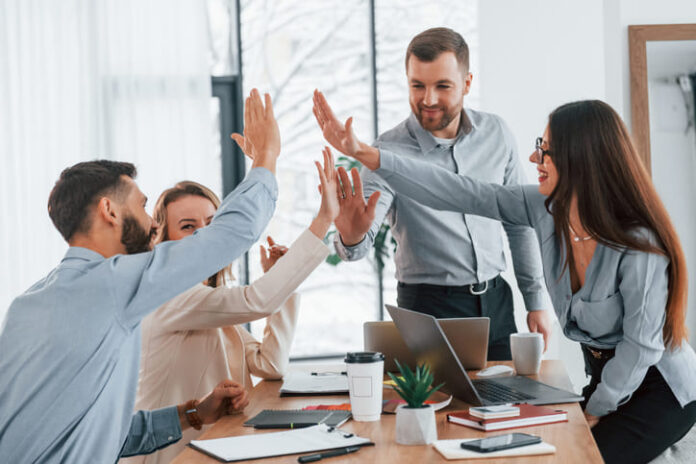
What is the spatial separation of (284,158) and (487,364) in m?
3.06

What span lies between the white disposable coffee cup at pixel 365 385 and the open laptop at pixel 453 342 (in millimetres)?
414

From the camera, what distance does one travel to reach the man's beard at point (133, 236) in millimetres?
1599

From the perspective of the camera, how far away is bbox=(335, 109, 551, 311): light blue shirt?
2.38m

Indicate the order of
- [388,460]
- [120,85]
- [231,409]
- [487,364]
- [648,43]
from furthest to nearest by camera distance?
[120,85], [648,43], [487,364], [231,409], [388,460]

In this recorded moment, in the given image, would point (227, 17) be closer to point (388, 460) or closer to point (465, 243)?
point (465, 243)

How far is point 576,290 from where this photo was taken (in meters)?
1.88

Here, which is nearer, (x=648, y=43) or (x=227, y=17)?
(x=648, y=43)

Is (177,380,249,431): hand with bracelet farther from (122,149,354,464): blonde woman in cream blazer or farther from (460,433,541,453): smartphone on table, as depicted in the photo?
(460,433,541,453): smartphone on table

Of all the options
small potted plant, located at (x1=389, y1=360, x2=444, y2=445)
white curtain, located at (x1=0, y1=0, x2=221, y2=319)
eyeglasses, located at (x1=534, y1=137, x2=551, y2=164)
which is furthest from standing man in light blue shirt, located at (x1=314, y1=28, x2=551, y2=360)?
white curtain, located at (x1=0, y1=0, x2=221, y2=319)

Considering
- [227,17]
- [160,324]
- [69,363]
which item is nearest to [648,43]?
[227,17]

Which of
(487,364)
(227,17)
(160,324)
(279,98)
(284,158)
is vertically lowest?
(487,364)

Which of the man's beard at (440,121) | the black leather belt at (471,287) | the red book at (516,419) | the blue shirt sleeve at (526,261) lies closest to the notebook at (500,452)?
the red book at (516,419)

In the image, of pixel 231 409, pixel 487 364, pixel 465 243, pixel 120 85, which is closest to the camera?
pixel 231 409

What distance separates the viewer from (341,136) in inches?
82.4
